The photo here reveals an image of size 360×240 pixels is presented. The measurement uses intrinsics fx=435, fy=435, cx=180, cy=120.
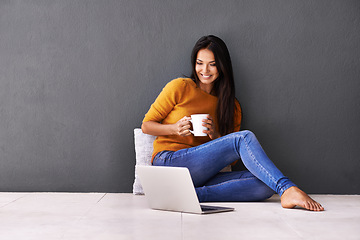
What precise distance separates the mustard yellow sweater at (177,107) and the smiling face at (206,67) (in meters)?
0.08

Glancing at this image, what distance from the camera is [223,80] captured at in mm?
2391

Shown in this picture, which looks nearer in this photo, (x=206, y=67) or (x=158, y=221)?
(x=158, y=221)

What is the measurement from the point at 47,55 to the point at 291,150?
4.97 feet

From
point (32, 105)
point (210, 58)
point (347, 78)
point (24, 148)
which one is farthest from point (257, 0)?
point (24, 148)

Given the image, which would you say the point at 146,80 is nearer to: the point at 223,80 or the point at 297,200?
the point at 223,80

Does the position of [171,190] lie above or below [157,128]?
below

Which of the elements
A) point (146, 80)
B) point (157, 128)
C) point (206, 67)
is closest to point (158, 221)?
point (157, 128)

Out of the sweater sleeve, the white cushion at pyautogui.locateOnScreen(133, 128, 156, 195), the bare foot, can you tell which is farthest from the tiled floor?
the sweater sleeve

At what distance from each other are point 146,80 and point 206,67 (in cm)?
39

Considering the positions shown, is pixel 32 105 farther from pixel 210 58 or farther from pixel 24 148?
pixel 210 58

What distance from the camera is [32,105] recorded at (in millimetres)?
2529

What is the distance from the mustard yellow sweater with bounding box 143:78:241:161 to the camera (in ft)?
7.50

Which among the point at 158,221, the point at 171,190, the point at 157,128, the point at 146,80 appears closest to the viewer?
the point at 158,221

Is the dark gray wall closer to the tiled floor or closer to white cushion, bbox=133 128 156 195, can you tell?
white cushion, bbox=133 128 156 195
